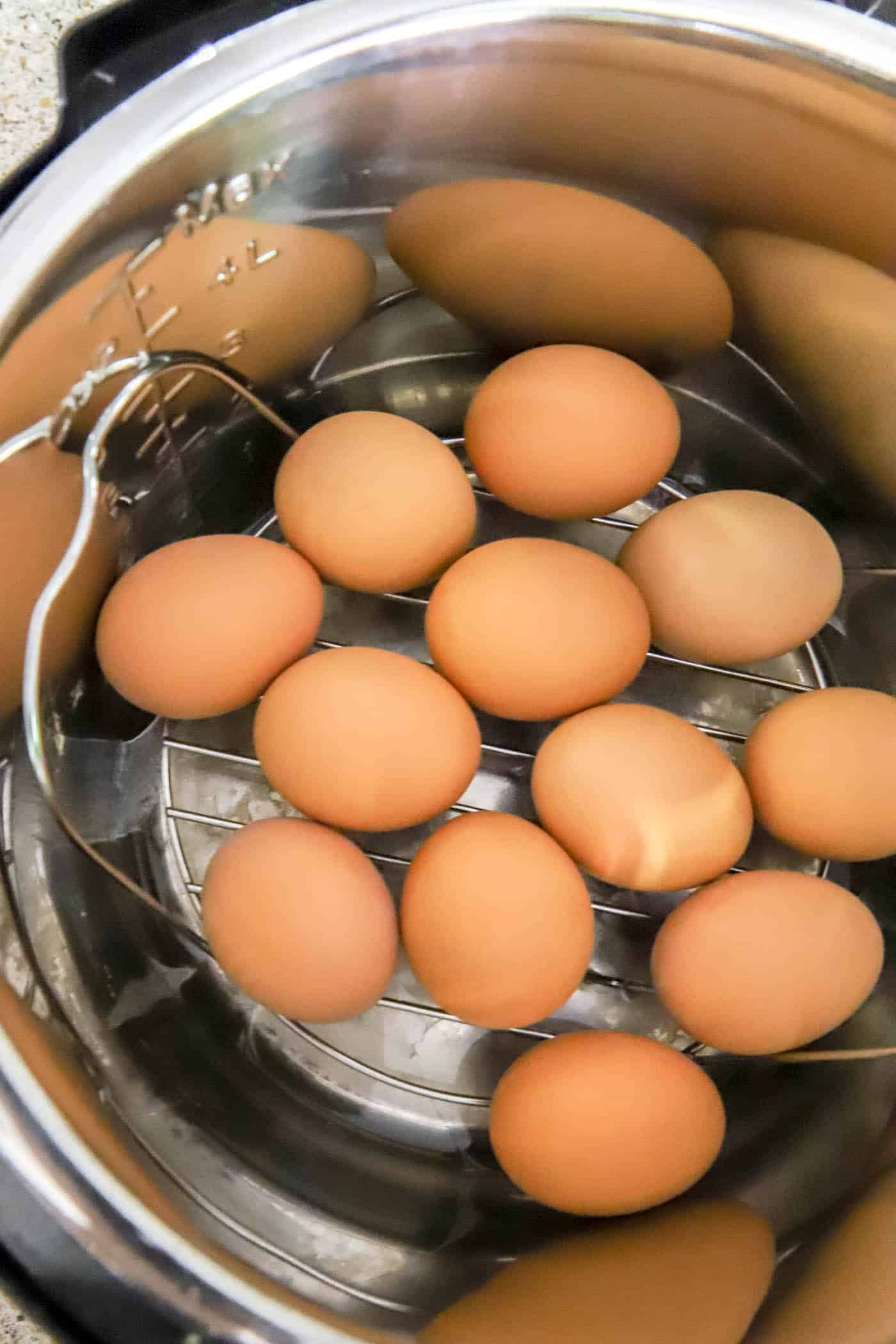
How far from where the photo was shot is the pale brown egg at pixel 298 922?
0.66 m

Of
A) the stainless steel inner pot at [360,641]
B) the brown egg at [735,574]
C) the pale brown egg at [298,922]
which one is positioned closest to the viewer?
the stainless steel inner pot at [360,641]

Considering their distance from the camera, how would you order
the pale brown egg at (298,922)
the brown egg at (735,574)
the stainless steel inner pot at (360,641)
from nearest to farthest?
the stainless steel inner pot at (360,641), the pale brown egg at (298,922), the brown egg at (735,574)

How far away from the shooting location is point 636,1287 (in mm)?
640

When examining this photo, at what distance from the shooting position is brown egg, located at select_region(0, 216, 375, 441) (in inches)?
23.3

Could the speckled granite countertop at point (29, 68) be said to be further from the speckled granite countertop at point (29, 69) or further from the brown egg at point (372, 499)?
the brown egg at point (372, 499)

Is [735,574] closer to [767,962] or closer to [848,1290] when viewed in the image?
[767,962]

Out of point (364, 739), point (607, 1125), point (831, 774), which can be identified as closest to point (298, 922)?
point (364, 739)

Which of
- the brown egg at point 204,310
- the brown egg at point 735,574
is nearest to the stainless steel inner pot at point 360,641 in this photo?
the brown egg at point 204,310

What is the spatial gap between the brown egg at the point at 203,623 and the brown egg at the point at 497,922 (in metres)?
0.19

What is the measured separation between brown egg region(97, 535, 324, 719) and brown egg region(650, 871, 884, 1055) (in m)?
0.36

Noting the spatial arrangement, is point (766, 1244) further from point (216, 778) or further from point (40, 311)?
point (40, 311)

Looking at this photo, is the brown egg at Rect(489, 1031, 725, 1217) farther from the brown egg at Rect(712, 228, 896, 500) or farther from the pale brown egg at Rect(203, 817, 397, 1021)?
the brown egg at Rect(712, 228, 896, 500)

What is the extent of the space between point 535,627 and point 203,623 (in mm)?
234

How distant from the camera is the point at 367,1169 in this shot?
77 centimetres
